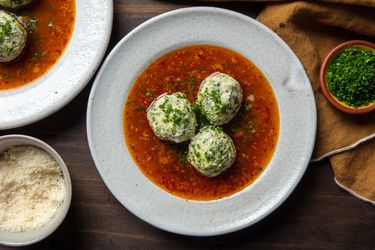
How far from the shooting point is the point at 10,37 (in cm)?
261

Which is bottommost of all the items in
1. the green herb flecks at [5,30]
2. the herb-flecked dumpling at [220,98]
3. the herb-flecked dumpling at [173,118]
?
the herb-flecked dumpling at [173,118]

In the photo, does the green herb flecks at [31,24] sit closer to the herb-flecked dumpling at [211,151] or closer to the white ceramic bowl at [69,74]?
the white ceramic bowl at [69,74]

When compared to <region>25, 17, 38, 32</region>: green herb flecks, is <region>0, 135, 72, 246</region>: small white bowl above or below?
below

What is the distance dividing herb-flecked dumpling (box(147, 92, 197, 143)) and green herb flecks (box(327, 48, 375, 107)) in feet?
2.50

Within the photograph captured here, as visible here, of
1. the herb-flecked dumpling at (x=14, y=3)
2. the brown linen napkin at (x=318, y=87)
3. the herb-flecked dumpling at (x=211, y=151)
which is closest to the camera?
the herb-flecked dumpling at (x=211, y=151)

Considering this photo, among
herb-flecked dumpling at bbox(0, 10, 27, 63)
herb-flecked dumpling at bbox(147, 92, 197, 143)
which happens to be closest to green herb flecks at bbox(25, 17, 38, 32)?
herb-flecked dumpling at bbox(0, 10, 27, 63)

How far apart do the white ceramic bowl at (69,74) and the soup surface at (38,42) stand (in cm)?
6

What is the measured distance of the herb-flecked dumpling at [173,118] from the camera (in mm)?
2508

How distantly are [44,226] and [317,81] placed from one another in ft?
5.46

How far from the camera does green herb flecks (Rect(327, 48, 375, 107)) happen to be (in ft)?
8.31

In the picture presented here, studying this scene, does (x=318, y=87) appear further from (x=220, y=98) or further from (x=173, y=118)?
(x=173, y=118)

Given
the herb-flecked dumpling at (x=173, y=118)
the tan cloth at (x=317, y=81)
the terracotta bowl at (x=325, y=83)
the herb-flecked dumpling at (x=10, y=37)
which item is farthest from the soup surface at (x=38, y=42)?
the terracotta bowl at (x=325, y=83)

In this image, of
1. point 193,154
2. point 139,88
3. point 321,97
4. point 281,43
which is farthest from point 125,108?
point 321,97

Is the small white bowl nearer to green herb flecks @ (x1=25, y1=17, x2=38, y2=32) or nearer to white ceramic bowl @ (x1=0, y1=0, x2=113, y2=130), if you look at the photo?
white ceramic bowl @ (x1=0, y1=0, x2=113, y2=130)
